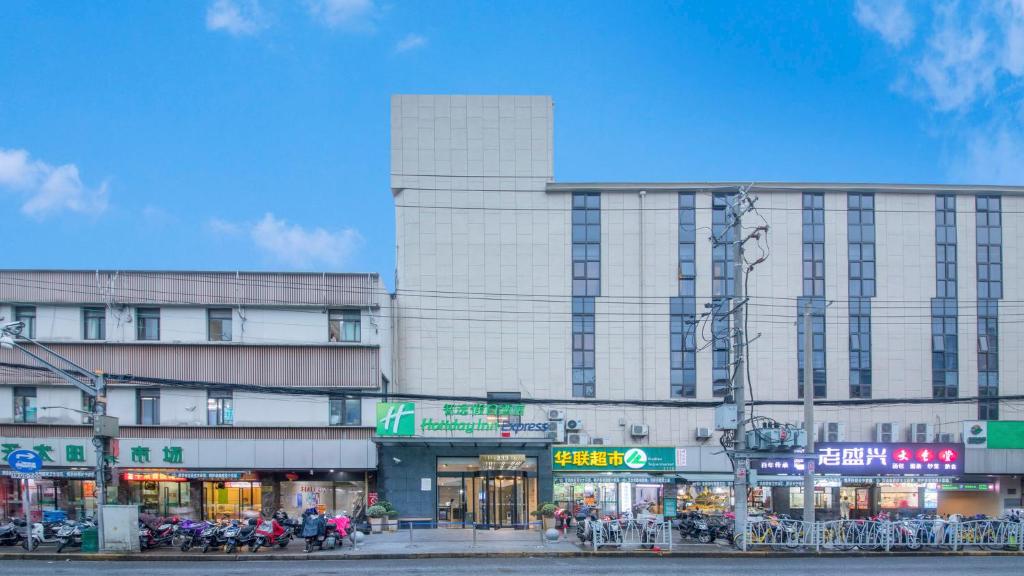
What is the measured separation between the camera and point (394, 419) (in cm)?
3156

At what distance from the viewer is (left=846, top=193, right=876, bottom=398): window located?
38719 millimetres

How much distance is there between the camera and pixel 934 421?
126 ft

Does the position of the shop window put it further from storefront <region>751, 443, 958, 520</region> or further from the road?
the road

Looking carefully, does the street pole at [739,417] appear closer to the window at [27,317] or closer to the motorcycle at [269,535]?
the motorcycle at [269,535]

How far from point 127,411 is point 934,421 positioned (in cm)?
3633

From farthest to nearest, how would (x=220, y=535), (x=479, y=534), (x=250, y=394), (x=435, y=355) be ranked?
(x=435, y=355) → (x=250, y=394) → (x=479, y=534) → (x=220, y=535)

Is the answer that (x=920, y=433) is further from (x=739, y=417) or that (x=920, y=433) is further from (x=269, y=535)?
(x=269, y=535)

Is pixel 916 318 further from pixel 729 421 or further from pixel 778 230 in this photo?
pixel 729 421

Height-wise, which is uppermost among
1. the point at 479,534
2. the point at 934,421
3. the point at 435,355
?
the point at 435,355

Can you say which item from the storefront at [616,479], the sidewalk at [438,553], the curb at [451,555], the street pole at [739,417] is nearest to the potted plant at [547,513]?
the storefront at [616,479]

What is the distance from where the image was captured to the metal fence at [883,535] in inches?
968

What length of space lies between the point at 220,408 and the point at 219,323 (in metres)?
3.53

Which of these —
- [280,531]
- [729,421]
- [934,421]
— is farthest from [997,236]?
[280,531]

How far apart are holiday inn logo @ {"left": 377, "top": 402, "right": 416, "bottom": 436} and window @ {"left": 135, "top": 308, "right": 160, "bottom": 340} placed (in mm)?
10204
